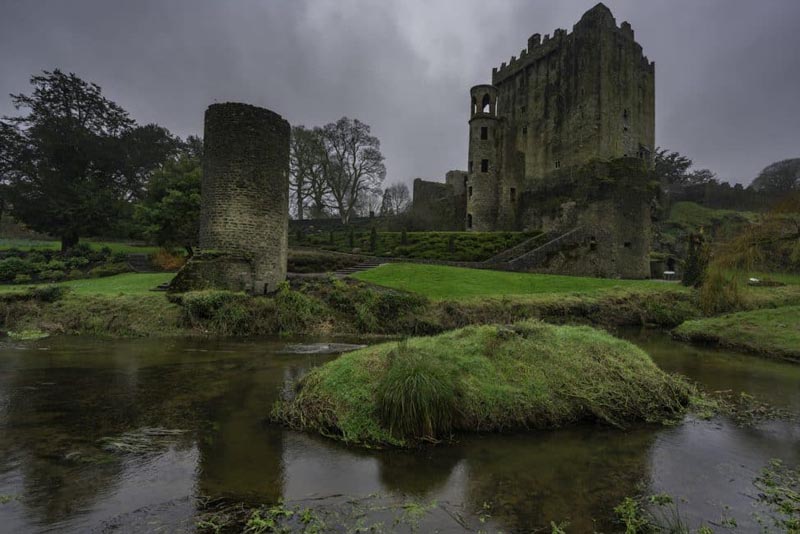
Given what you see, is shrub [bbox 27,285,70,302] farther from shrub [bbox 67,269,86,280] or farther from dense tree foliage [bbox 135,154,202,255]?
dense tree foliage [bbox 135,154,202,255]

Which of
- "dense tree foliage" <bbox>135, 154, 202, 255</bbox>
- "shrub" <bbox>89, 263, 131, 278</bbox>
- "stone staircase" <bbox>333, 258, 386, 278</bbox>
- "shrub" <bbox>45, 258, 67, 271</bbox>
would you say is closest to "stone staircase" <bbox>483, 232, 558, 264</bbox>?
A: "stone staircase" <bbox>333, 258, 386, 278</bbox>

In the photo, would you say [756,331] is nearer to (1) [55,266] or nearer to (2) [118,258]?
(1) [55,266]

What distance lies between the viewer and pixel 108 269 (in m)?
24.7

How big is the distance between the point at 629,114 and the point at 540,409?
42517 mm

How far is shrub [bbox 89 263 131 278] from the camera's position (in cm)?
2412

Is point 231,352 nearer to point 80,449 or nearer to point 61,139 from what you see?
point 80,449

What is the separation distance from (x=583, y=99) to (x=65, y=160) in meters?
43.2

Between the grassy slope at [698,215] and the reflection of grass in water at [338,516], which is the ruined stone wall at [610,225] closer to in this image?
the grassy slope at [698,215]

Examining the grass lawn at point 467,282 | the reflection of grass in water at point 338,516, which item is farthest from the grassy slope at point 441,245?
the reflection of grass in water at point 338,516

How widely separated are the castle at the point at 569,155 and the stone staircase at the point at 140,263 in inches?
884

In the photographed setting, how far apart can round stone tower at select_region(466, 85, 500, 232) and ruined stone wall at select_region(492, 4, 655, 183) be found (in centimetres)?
120

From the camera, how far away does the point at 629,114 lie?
40.9m

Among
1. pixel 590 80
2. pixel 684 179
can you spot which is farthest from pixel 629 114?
pixel 684 179

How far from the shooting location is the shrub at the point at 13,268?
2173 cm
